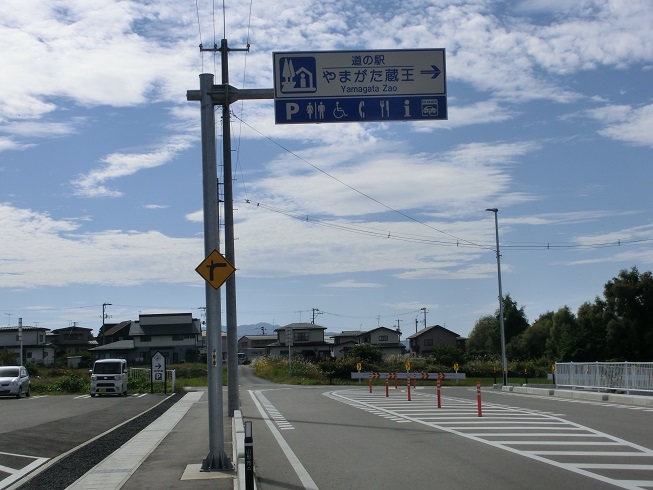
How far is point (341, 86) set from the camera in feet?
45.3

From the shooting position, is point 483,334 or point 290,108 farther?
point 483,334

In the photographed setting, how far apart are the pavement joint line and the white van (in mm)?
18920

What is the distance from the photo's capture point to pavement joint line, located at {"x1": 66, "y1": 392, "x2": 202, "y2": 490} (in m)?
11.2

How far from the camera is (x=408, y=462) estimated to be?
12336mm

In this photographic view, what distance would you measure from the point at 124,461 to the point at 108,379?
2863 centimetres

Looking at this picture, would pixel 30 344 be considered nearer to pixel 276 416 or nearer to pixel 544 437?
pixel 276 416

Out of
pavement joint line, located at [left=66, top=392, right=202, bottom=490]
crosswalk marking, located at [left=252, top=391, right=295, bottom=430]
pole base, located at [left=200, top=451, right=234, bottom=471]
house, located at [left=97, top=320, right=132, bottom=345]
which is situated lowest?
crosswalk marking, located at [left=252, top=391, right=295, bottom=430]

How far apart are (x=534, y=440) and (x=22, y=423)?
15.4 meters

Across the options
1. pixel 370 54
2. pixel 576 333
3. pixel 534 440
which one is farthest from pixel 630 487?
pixel 576 333

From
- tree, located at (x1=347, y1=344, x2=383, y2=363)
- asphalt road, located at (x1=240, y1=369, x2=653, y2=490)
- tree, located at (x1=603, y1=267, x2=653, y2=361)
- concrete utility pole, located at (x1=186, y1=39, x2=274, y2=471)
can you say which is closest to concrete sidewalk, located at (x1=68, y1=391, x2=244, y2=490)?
concrete utility pole, located at (x1=186, y1=39, x2=274, y2=471)

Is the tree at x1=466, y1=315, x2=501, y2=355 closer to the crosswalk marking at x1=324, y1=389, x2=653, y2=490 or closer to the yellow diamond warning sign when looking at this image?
the crosswalk marking at x1=324, y1=389, x2=653, y2=490

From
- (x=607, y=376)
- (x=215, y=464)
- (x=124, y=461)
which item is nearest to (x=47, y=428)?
(x=124, y=461)

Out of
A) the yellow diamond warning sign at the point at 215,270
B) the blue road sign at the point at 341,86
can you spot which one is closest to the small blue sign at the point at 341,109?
the blue road sign at the point at 341,86

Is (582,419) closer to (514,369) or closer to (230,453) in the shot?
(230,453)
